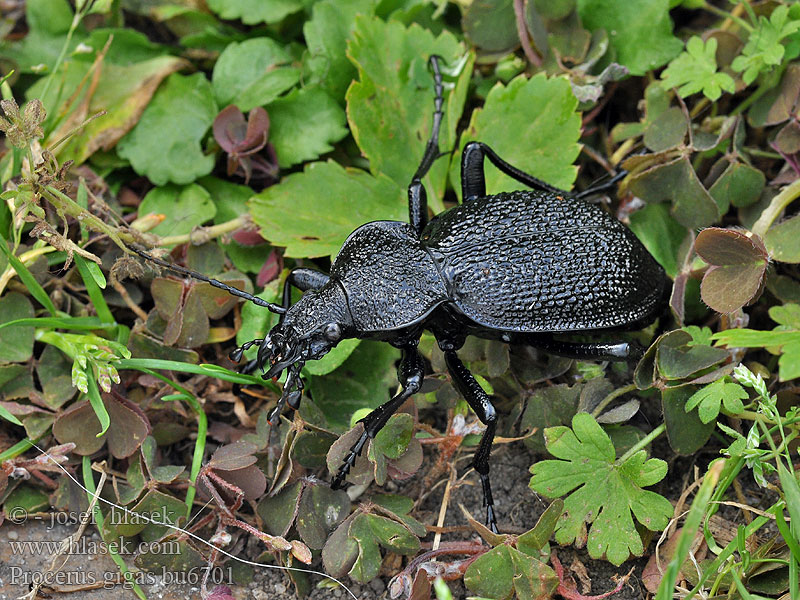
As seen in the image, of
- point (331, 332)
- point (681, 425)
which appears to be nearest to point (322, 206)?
point (331, 332)

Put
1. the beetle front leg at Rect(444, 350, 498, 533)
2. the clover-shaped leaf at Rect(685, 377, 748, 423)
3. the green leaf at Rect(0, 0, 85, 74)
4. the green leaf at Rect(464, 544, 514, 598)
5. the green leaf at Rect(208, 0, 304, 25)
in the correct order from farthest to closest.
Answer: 1. the green leaf at Rect(0, 0, 85, 74)
2. the green leaf at Rect(208, 0, 304, 25)
3. the beetle front leg at Rect(444, 350, 498, 533)
4. the clover-shaped leaf at Rect(685, 377, 748, 423)
5. the green leaf at Rect(464, 544, 514, 598)

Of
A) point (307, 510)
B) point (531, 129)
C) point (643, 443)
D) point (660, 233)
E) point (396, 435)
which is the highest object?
point (531, 129)

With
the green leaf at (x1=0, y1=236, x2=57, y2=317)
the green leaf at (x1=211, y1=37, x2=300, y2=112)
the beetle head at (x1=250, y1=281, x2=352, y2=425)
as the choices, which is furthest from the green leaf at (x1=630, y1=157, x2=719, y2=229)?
the green leaf at (x1=0, y1=236, x2=57, y2=317)

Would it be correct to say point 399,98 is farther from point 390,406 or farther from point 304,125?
point 390,406

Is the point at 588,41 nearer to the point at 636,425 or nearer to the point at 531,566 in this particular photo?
the point at 636,425

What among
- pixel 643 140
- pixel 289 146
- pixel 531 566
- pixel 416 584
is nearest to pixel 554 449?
pixel 531 566

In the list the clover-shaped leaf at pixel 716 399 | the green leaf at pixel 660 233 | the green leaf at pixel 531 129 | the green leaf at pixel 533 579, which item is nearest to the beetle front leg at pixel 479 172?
the green leaf at pixel 531 129

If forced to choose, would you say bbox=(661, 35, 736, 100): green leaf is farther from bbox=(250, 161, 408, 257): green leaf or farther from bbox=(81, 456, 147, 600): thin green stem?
bbox=(81, 456, 147, 600): thin green stem
